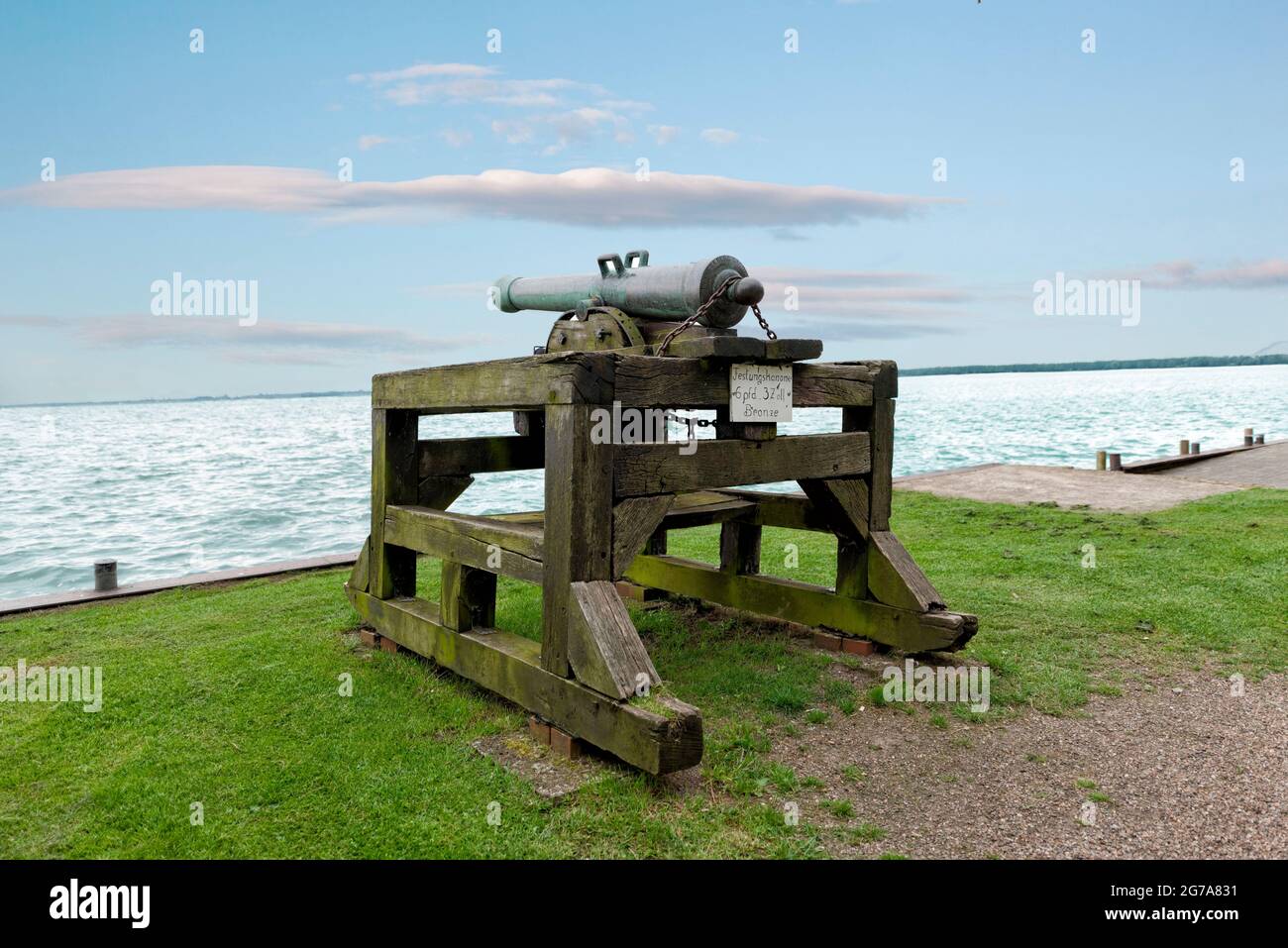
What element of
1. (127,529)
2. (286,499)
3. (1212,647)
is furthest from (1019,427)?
(1212,647)

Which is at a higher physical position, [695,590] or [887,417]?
[887,417]

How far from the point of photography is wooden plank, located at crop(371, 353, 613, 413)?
4.17 meters

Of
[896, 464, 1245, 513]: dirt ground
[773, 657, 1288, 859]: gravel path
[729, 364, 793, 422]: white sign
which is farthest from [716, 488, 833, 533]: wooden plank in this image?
[896, 464, 1245, 513]: dirt ground

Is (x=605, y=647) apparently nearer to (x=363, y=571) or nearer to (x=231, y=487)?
(x=363, y=571)

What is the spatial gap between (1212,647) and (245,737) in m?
5.77

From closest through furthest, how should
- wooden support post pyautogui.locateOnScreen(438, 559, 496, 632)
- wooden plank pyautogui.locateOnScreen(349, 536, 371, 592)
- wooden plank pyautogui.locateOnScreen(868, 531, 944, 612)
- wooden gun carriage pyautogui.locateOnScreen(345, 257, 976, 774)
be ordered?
wooden gun carriage pyautogui.locateOnScreen(345, 257, 976, 774)
wooden support post pyautogui.locateOnScreen(438, 559, 496, 632)
wooden plank pyautogui.locateOnScreen(868, 531, 944, 612)
wooden plank pyautogui.locateOnScreen(349, 536, 371, 592)

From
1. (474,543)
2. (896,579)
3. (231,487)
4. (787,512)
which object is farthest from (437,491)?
(231,487)

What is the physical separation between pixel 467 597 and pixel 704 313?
202 centimetres

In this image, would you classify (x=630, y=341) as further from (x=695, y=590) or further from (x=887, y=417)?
(x=695, y=590)

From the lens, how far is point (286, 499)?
Answer: 883 inches

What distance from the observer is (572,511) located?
416 centimetres

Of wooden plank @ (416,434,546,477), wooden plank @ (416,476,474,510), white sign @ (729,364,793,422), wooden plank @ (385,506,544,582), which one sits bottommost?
wooden plank @ (385,506,544,582)

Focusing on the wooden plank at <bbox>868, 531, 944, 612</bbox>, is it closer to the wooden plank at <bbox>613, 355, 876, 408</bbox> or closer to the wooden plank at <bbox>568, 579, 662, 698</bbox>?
the wooden plank at <bbox>613, 355, 876, 408</bbox>
